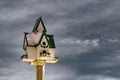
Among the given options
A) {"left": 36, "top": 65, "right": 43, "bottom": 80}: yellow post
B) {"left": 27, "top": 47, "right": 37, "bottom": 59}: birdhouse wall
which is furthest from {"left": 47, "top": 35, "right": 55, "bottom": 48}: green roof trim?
{"left": 36, "top": 65, "right": 43, "bottom": 80}: yellow post

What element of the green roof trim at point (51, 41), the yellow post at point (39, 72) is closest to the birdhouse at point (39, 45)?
the green roof trim at point (51, 41)

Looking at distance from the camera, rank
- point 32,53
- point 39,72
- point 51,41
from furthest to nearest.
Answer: point 51,41 → point 32,53 → point 39,72

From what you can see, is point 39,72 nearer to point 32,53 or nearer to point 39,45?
point 32,53

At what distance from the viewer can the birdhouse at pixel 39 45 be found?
99.6 feet

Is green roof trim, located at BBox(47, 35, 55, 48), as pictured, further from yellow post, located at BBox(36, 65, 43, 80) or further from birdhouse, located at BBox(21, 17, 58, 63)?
yellow post, located at BBox(36, 65, 43, 80)

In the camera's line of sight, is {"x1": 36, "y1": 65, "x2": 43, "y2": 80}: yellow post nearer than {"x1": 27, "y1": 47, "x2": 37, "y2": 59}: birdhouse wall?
Yes

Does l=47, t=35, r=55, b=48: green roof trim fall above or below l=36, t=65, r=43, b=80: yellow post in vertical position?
above

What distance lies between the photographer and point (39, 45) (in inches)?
1196

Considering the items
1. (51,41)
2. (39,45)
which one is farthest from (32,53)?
(51,41)

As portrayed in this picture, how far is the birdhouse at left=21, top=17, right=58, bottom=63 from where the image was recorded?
30.4 m

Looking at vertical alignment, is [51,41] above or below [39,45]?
above

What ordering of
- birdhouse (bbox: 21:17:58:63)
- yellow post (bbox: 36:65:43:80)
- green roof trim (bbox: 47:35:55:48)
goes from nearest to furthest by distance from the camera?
yellow post (bbox: 36:65:43:80) → birdhouse (bbox: 21:17:58:63) → green roof trim (bbox: 47:35:55:48)

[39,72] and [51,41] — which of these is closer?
[39,72]

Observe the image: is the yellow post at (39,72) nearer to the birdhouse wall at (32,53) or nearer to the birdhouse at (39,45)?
the birdhouse at (39,45)
